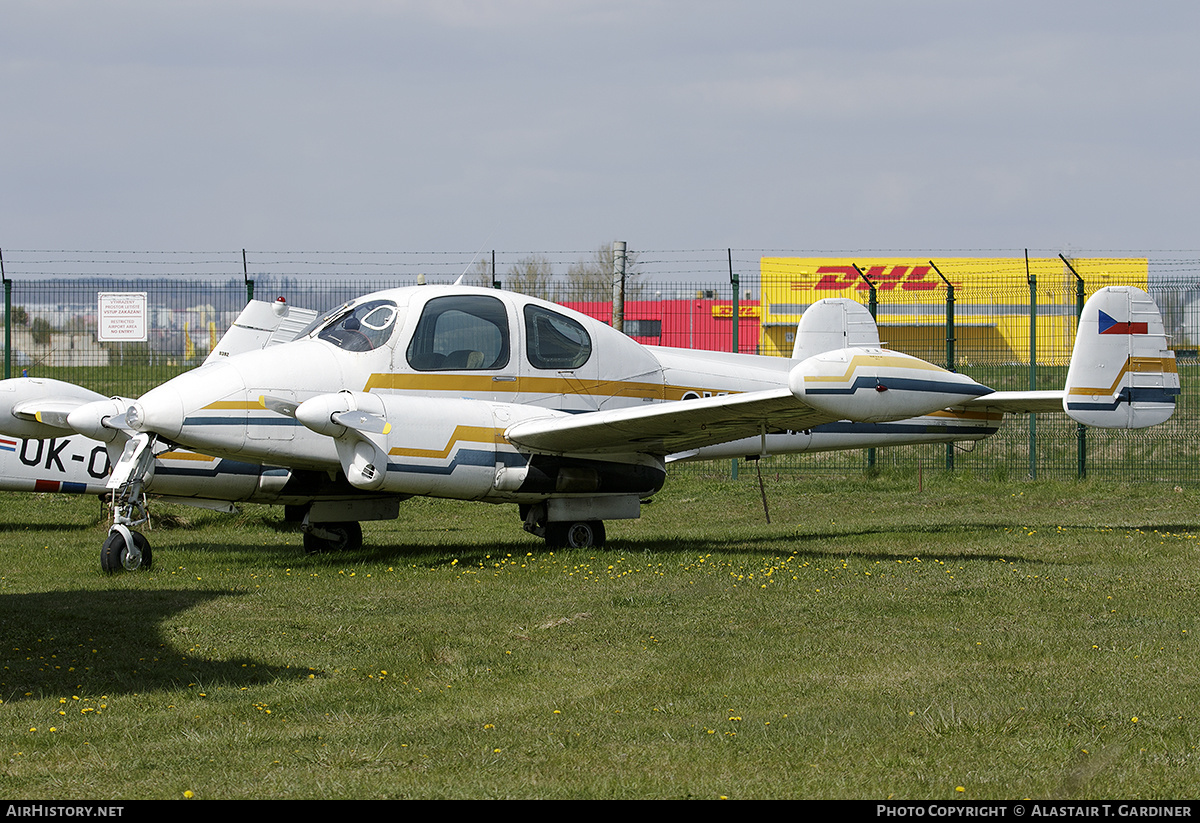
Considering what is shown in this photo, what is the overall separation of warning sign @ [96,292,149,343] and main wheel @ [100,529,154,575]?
33.5ft

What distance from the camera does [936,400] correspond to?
1012cm

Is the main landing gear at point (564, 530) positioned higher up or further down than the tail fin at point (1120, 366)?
further down

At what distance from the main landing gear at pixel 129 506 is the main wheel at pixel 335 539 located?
6.18 ft

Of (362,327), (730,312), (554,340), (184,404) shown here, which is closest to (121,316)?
(730,312)

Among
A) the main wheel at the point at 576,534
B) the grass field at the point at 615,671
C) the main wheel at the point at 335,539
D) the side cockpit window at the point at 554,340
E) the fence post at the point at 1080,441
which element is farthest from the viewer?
the fence post at the point at 1080,441

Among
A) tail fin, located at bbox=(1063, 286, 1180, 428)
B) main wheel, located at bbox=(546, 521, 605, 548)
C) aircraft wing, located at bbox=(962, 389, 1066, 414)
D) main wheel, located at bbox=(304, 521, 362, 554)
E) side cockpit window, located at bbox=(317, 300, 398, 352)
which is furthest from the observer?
aircraft wing, located at bbox=(962, 389, 1066, 414)

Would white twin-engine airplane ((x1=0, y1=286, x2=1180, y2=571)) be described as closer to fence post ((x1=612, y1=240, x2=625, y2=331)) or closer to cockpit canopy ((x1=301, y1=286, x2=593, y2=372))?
cockpit canopy ((x1=301, y1=286, x2=593, y2=372))

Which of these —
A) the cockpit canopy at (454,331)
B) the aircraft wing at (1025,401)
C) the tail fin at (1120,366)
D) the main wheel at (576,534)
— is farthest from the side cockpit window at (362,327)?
the tail fin at (1120,366)

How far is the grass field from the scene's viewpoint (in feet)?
15.4

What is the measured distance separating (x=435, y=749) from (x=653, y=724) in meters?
0.99

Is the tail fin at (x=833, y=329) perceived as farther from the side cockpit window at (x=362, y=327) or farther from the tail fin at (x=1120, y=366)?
the side cockpit window at (x=362, y=327)

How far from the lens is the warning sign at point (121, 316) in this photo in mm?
19906

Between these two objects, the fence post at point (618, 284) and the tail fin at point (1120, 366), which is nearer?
the tail fin at point (1120, 366)

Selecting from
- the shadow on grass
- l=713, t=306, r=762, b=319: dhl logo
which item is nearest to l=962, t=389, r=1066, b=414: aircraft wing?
l=713, t=306, r=762, b=319: dhl logo
